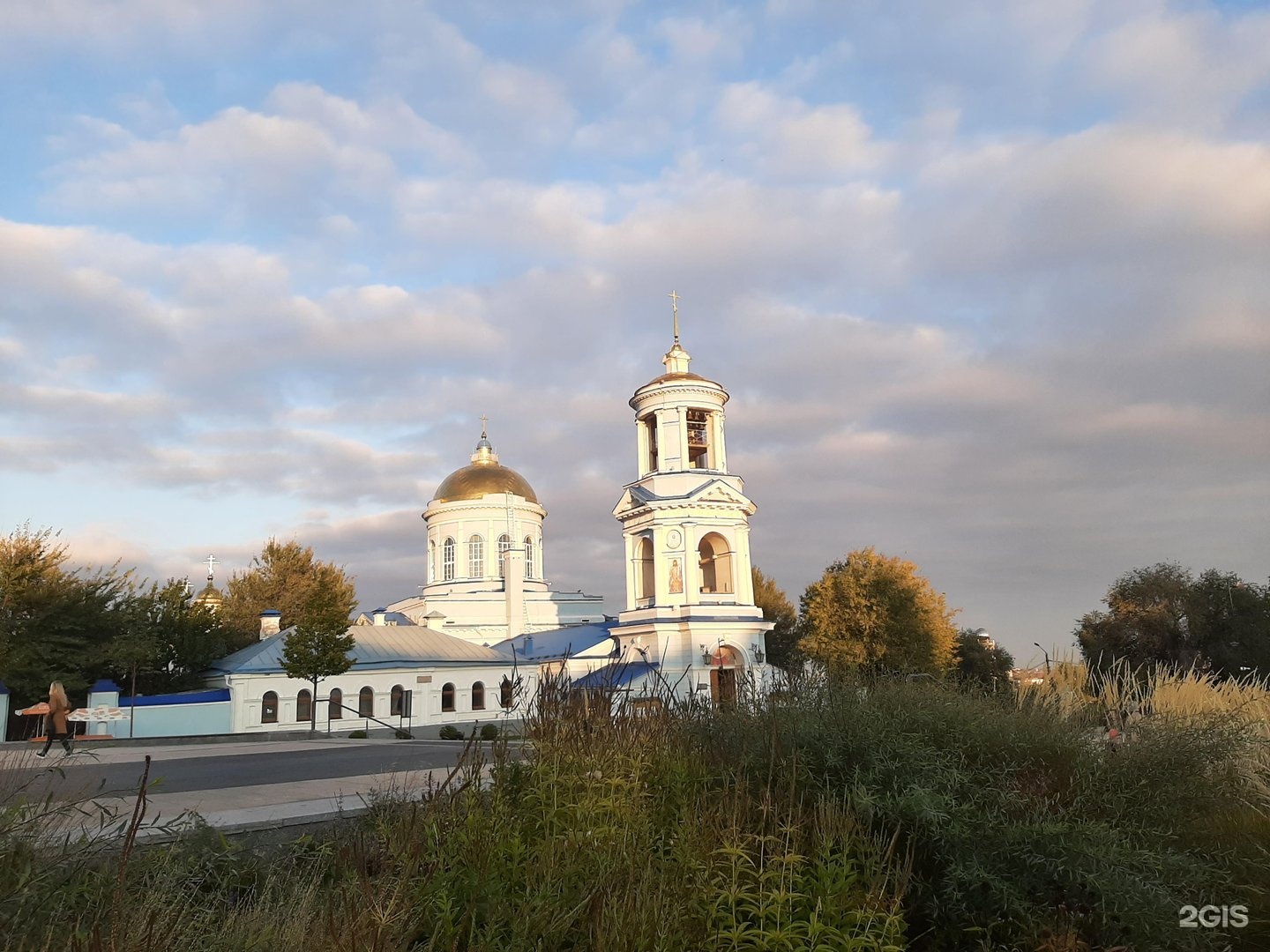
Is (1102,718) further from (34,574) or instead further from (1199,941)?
(34,574)

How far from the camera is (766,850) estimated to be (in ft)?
18.7

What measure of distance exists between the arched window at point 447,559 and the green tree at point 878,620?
2198 cm

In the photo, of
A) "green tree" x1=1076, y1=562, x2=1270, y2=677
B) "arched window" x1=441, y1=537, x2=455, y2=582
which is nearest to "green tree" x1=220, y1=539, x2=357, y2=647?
"arched window" x1=441, y1=537, x2=455, y2=582

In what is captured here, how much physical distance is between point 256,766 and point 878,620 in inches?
1319

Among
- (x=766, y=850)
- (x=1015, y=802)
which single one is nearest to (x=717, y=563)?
(x=1015, y=802)

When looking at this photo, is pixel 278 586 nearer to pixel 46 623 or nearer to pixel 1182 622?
pixel 46 623

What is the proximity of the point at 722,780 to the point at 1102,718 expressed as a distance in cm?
479

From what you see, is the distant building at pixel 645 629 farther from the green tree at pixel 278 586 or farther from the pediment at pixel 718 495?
the green tree at pixel 278 586

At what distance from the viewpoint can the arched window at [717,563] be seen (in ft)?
134

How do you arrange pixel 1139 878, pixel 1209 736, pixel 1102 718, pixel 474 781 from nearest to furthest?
pixel 1139 878
pixel 474 781
pixel 1209 736
pixel 1102 718

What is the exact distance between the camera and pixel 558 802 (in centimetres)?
610

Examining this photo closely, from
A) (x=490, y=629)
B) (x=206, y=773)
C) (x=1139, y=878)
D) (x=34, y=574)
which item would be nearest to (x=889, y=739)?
(x=1139, y=878)

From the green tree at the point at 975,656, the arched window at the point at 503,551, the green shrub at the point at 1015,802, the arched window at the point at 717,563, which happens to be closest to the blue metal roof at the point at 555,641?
the arched window at the point at 503,551

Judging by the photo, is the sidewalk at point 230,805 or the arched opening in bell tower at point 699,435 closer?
the sidewalk at point 230,805
